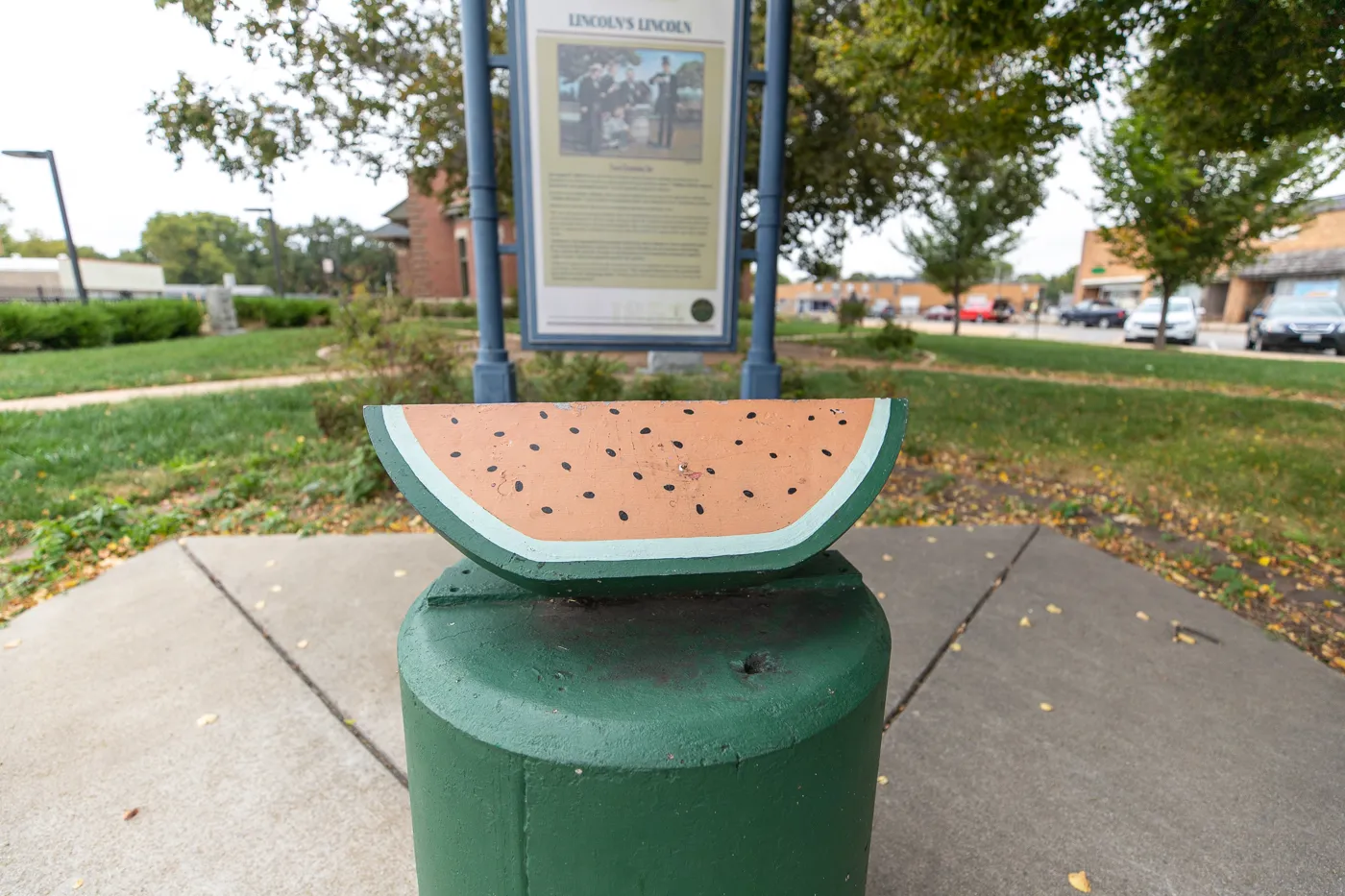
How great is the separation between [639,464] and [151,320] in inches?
823

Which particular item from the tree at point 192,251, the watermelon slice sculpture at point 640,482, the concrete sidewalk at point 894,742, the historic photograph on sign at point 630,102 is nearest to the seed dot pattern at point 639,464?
the watermelon slice sculpture at point 640,482

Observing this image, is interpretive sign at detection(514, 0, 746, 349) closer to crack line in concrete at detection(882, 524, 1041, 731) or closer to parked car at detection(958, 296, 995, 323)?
crack line in concrete at detection(882, 524, 1041, 731)

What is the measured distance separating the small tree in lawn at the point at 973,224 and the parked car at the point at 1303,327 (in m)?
7.13

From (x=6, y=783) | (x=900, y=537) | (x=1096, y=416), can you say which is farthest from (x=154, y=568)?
(x=1096, y=416)

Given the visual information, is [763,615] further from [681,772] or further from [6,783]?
[6,783]

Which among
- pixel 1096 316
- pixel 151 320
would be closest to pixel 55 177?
pixel 151 320

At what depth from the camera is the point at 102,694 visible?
100.0 inches

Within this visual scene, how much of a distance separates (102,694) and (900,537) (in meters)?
3.76

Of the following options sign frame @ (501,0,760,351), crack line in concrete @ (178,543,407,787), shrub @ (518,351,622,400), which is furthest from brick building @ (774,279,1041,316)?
crack line in concrete @ (178,543,407,787)

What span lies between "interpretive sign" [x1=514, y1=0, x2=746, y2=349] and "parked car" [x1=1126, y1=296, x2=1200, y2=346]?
23174mm

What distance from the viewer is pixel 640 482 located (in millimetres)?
1285

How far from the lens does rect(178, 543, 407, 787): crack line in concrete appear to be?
2234 mm

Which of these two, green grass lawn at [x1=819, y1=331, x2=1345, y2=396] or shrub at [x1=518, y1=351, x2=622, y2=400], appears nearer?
shrub at [x1=518, y1=351, x2=622, y2=400]

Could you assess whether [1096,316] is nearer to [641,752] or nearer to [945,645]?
[945,645]
